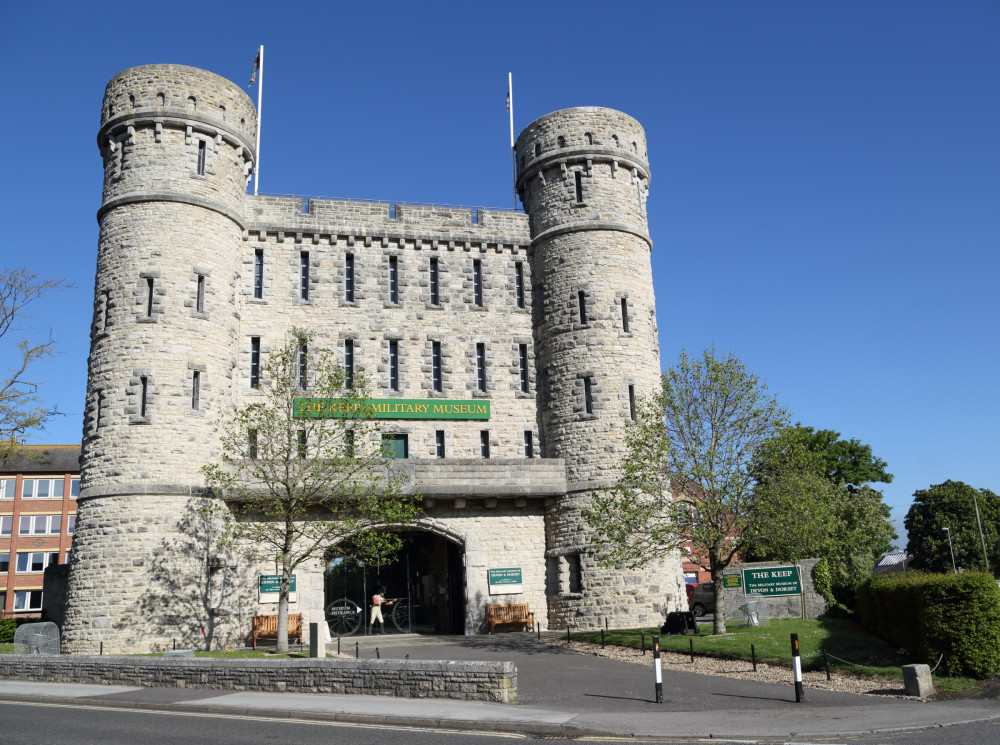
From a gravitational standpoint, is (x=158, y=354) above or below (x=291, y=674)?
above

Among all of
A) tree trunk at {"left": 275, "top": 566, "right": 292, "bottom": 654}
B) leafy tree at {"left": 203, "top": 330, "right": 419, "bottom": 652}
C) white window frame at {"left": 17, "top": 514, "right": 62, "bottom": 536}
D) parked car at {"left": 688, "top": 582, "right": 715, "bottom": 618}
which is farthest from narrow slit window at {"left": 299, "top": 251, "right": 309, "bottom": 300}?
white window frame at {"left": 17, "top": 514, "right": 62, "bottom": 536}

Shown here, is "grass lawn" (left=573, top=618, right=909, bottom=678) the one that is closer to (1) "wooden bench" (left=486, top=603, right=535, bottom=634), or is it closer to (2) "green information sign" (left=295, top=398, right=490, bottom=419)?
(1) "wooden bench" (left=486, top=603, right=535, bottom=634)

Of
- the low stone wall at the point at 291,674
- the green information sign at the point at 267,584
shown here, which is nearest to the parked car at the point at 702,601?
the green information sign at the point at 267,584

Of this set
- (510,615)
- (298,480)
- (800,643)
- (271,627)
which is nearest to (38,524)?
(271,627)

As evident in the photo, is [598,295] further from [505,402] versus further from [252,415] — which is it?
[252,415]

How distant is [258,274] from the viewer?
101 ft

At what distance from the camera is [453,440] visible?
101 ft

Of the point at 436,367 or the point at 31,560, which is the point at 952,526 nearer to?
the point at 436,367

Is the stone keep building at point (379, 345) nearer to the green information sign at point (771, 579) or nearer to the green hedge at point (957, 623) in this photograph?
the green information sign at point (771, 579)

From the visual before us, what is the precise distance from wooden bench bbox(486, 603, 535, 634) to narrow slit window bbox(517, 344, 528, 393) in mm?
8344

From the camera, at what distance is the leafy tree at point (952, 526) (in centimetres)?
6231

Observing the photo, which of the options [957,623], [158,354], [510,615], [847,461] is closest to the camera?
[957,623]

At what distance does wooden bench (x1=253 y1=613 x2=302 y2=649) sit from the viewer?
2611 cm

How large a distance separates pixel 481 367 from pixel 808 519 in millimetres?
13499
